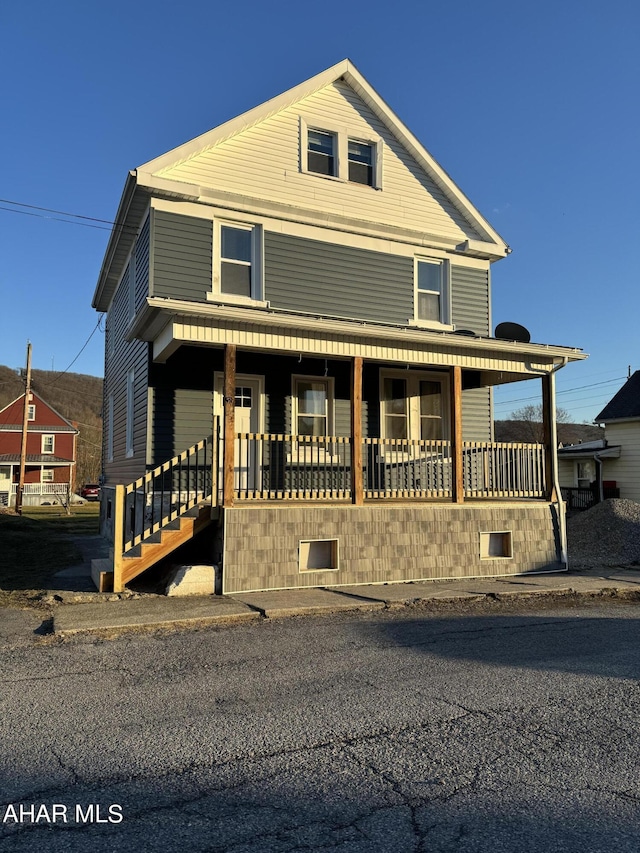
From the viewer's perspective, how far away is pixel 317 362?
516 inches

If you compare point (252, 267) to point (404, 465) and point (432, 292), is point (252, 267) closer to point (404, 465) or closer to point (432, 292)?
point (432, 292)

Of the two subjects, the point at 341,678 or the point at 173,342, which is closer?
the point at 341,678

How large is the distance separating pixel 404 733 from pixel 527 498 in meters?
9.04

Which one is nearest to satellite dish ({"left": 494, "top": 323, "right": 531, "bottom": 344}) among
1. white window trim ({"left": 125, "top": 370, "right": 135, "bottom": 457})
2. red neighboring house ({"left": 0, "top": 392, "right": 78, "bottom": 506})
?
white window trim ({"left": 125, "top": 370, "right": 135, "bottom": 457})

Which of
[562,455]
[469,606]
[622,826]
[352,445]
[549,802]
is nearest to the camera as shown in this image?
[622,826]

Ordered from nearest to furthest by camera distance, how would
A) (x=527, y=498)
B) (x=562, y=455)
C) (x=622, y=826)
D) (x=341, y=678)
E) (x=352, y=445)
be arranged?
(x=622, y=826) → (x=341, y=678) → (x=352, y=445) → (x=527, y=498) → (x=562, y=455)

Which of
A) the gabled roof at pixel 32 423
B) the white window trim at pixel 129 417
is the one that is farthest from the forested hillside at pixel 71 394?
the white window trim at pixel 129 417

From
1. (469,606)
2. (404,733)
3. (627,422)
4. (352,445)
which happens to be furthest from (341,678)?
(627,422)

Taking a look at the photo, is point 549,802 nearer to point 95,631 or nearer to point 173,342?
point 95,631

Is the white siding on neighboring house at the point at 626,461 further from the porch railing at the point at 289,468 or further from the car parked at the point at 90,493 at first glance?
the car parked at the point at 90,493

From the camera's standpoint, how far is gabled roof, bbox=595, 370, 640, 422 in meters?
26.1

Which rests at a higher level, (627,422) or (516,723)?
(627,422)

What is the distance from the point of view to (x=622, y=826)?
312 cm

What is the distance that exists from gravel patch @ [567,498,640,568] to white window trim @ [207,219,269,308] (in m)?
8.42
